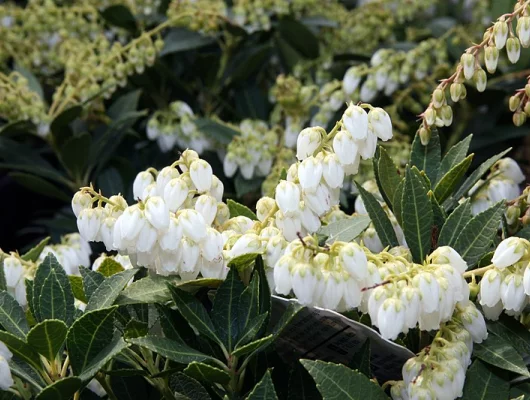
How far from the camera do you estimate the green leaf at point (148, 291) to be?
986 mm

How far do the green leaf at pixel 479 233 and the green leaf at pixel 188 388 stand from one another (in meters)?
0.35

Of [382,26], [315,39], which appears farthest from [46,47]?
[382,26]

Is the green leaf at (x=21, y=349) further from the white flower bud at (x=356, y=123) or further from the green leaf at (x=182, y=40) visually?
the green leaf at (x=182, y=40)

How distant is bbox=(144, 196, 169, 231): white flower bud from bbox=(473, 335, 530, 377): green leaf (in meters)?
0.38

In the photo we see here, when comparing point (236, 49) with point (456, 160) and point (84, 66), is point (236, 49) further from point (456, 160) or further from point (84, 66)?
point (456, 160)

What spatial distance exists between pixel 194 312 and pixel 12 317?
22cm

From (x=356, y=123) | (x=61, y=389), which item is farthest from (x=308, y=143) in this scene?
(x=61, y=389)

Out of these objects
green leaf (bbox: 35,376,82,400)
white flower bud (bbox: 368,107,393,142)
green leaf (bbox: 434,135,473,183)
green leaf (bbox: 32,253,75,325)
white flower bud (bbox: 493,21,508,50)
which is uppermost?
white flower bud (bbox: 493,21,508,50)

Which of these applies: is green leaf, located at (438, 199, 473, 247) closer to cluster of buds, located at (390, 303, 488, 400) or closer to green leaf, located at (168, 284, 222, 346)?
cluster of buds, located at (390, 303, 488, 400)

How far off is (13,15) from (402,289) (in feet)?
5.57

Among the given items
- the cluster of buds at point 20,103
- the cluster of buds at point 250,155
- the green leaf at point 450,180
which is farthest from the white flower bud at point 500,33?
the cluster of buds at point 20,103

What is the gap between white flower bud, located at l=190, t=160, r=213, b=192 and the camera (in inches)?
41.5

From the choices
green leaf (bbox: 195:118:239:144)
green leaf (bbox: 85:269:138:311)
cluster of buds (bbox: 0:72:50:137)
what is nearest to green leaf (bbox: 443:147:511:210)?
green leaf (bbox: 85:269:138:311)

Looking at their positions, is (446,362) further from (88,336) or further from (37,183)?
(37,183)
